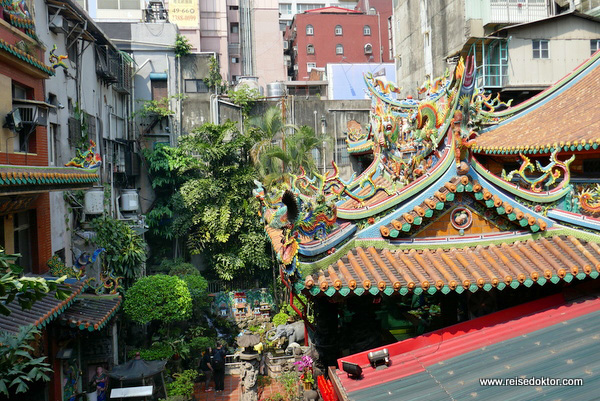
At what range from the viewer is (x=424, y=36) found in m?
29.7

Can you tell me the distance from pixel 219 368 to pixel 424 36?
2099cm

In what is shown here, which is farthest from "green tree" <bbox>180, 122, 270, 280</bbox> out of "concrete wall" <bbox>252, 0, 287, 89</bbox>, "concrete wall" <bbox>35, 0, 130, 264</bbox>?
"concrete wall" <bbox>252, 0, 287, 89</bbox>

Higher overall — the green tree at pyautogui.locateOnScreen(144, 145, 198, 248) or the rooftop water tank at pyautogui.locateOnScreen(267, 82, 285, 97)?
the rooftop water tank at pyautogui.locateOnScreen(267, 82, 285, 97)

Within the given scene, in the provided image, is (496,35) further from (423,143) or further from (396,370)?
(396,370)

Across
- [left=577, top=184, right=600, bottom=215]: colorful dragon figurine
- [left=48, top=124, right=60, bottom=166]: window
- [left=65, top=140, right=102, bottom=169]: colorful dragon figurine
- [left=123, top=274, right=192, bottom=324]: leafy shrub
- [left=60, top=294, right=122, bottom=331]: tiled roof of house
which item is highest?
[left=48, top=124, right=60, bottom=166]: window

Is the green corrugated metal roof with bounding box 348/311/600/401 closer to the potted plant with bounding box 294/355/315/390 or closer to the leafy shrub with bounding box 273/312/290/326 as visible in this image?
the potted plant with bounding box 294/355/315/390

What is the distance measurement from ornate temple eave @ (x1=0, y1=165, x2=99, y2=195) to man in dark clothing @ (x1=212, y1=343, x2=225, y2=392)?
7252mm

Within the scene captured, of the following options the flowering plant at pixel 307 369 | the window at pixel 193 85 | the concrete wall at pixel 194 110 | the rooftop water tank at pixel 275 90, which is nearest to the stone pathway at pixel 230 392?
the flowering plant at pixel 307 369

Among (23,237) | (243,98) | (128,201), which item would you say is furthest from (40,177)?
(243,98)

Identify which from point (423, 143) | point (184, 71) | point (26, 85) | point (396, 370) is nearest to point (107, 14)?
point (184, 71)

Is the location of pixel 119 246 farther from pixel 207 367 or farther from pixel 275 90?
pixel 275 90

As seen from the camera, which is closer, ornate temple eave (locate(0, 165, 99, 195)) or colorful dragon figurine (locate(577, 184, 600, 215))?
colorful dragon figurine (locate(577, 184, 600, 215))

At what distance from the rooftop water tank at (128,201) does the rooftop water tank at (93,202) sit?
5.68 m

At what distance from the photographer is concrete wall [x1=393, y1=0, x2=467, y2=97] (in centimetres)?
2600
